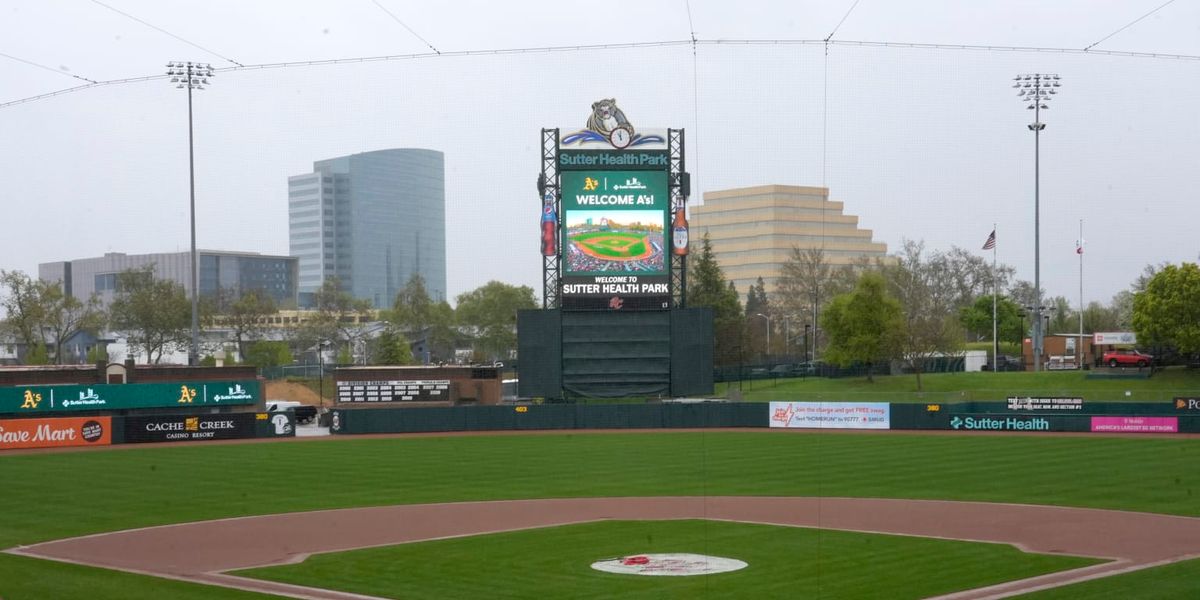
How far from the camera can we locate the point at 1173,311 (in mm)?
68875

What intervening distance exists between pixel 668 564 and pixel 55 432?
3748cm

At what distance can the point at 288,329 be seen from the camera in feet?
391

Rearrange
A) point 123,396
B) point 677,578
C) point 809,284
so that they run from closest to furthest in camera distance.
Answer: point 677,578, point 123,396, point 809,284

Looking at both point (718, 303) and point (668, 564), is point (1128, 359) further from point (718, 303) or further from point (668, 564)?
point (668, 564)

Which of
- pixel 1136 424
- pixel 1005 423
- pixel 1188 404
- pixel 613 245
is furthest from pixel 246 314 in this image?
pixel 1188 404

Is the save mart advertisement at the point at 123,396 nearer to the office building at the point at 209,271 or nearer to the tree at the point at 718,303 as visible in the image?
the tree at the point at 718,303

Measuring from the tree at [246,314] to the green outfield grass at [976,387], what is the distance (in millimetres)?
47226

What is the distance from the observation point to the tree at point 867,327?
249 ft

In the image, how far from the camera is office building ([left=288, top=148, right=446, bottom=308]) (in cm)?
18300

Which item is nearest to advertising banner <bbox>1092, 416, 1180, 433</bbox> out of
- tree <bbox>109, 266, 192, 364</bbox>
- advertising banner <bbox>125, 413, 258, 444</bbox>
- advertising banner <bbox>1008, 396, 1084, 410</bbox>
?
advertising banner <bbox>1008, 396, 1084, 410</bbox>

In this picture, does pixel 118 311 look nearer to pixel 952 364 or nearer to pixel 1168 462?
pixel 952 364

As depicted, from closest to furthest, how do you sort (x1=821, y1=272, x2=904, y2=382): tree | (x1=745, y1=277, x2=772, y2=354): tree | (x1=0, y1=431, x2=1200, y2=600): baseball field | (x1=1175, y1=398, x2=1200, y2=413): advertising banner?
(x1=0, y1=431, x2=1200, y2=600): baseball field, (x1=1175, y1=398, x2=1200, y2=413): advertising banner, (x1=821, y1=272, x2=904, y2=382): tree, (x1=745, y1=277, x2=772, y2=354): tree

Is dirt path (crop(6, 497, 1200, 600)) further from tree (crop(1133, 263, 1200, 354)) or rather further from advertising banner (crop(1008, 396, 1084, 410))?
tree (crop(1133, 263, 1200, 354))

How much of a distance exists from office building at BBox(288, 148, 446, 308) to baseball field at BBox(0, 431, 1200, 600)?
141455 mm
